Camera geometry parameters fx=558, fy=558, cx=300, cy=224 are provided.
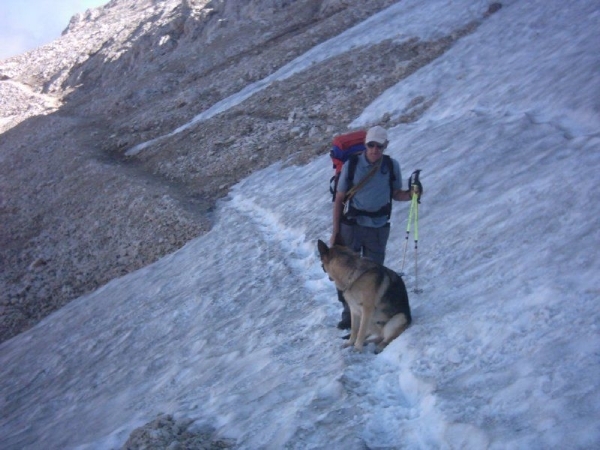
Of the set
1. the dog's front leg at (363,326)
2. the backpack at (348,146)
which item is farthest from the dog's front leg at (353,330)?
the backpack at (348,146)

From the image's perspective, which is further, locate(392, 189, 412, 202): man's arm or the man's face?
locate(392, 189, 412, 202): man's arm

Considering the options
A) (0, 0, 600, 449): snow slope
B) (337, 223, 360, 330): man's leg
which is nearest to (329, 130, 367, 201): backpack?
(337, 223, 360, 330): man's leg

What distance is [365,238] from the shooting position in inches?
273

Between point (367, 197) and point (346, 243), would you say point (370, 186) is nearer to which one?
Result: point (367, 197)

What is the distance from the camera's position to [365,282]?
5.99 m

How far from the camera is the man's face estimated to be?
620cm

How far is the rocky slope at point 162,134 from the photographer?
16516mm

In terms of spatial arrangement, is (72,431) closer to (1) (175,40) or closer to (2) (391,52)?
(2) (391,52)

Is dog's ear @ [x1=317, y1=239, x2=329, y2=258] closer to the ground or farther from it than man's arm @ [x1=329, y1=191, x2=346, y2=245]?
closer to the ground

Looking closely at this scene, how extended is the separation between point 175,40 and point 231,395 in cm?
3797

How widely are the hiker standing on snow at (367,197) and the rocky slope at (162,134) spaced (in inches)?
346

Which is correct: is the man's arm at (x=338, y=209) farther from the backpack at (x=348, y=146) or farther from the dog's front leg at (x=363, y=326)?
the dog's front leg at (x=363, y=326)

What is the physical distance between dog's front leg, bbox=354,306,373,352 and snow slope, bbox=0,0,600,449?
142 millimetres

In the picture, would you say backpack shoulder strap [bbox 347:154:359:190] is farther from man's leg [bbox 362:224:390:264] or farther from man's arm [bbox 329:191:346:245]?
man's leg [bbox 362:224:390:264]
